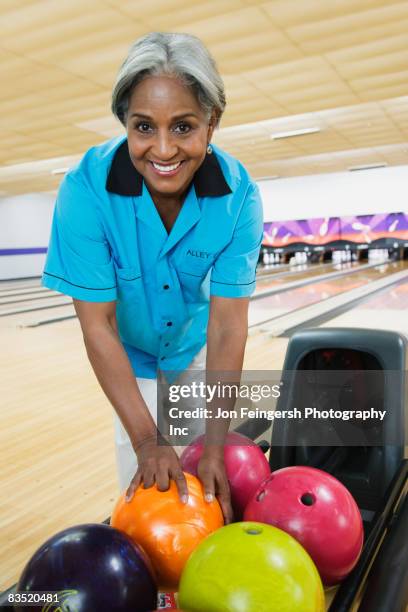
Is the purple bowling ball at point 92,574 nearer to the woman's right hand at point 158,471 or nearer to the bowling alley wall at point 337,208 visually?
the woman's right hand at point 158,471

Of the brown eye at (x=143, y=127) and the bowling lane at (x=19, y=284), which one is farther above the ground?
the brown eye at (x=143, y=127)

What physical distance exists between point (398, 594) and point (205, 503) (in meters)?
0.37

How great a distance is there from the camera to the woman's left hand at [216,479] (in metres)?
1.16

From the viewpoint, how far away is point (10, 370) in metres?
4.27

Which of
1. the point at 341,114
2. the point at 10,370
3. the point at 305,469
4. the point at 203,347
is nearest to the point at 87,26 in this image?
the point at 10,370

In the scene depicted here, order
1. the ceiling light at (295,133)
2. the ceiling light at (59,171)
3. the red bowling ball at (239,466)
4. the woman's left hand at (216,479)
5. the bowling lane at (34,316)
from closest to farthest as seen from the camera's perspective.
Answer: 1. the woman's left hand at (216,479)
2. the red bowling ball at (239,466)
3. the bowling lane at (34,316)
4. the ceiling light at (295,133)
5. the ceiling light at (59,171)

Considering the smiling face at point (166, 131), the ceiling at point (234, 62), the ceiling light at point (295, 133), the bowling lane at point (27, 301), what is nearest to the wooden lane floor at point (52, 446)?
the smiling face at point (166, 131)

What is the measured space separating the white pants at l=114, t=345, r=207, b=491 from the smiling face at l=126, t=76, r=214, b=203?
0.59 m

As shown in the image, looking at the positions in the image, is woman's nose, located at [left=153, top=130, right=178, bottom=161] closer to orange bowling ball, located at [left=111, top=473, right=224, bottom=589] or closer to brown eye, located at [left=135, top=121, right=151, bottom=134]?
brown eye, located at [left=135, top=121, right=151, bottom=134]

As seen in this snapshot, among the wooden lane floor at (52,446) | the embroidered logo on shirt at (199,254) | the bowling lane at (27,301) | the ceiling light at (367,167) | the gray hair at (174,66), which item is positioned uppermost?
the ceiling light at (367,167)

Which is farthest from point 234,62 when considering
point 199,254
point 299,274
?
point 299,274

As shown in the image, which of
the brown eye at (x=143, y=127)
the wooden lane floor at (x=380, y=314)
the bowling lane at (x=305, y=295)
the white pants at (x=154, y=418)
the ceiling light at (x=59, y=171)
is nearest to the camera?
the brown eye at (x=143, y=127)

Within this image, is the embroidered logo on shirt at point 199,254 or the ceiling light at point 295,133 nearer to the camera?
the embroidered logo on shirt at point 199,254

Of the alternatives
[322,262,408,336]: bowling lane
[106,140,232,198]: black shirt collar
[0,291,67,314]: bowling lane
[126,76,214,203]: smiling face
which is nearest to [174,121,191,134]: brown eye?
[126,76,214,203]: smiling face
